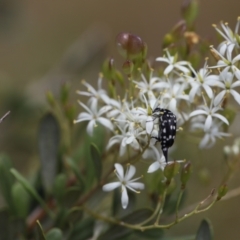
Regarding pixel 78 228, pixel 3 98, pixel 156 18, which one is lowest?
pixel 156 18

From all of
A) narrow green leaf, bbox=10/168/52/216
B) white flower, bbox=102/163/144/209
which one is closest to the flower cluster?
white flower, bbox=102/163/144/209

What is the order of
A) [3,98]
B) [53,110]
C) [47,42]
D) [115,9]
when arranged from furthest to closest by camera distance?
[115,9] < [47,42] < [3,98] < [53,110]

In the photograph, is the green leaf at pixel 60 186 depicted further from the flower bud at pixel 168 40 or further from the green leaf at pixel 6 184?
the flower bud at pixel 168 40

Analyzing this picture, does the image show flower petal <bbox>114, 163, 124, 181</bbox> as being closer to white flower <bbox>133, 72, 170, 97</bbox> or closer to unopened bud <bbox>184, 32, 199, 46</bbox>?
white flower <bbox>133, 72, 170, 97</bbox>

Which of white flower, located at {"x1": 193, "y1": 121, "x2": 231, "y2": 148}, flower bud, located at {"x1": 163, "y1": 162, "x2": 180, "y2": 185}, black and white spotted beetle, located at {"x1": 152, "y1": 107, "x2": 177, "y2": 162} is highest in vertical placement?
black and white spotted beetle, located at {"x1": 152, "y1": 107, "x2": 177, "y2": 162}

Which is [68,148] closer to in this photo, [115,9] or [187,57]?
[187,57]

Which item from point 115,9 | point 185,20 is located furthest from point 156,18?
point 185,20

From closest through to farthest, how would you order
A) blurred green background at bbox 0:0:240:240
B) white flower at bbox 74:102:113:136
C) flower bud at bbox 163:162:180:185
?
flower bud at bbox 163:162:180:185 < white flower at bbox 74:102:113:136 < blurred green background at bbox 0:0:240:240
